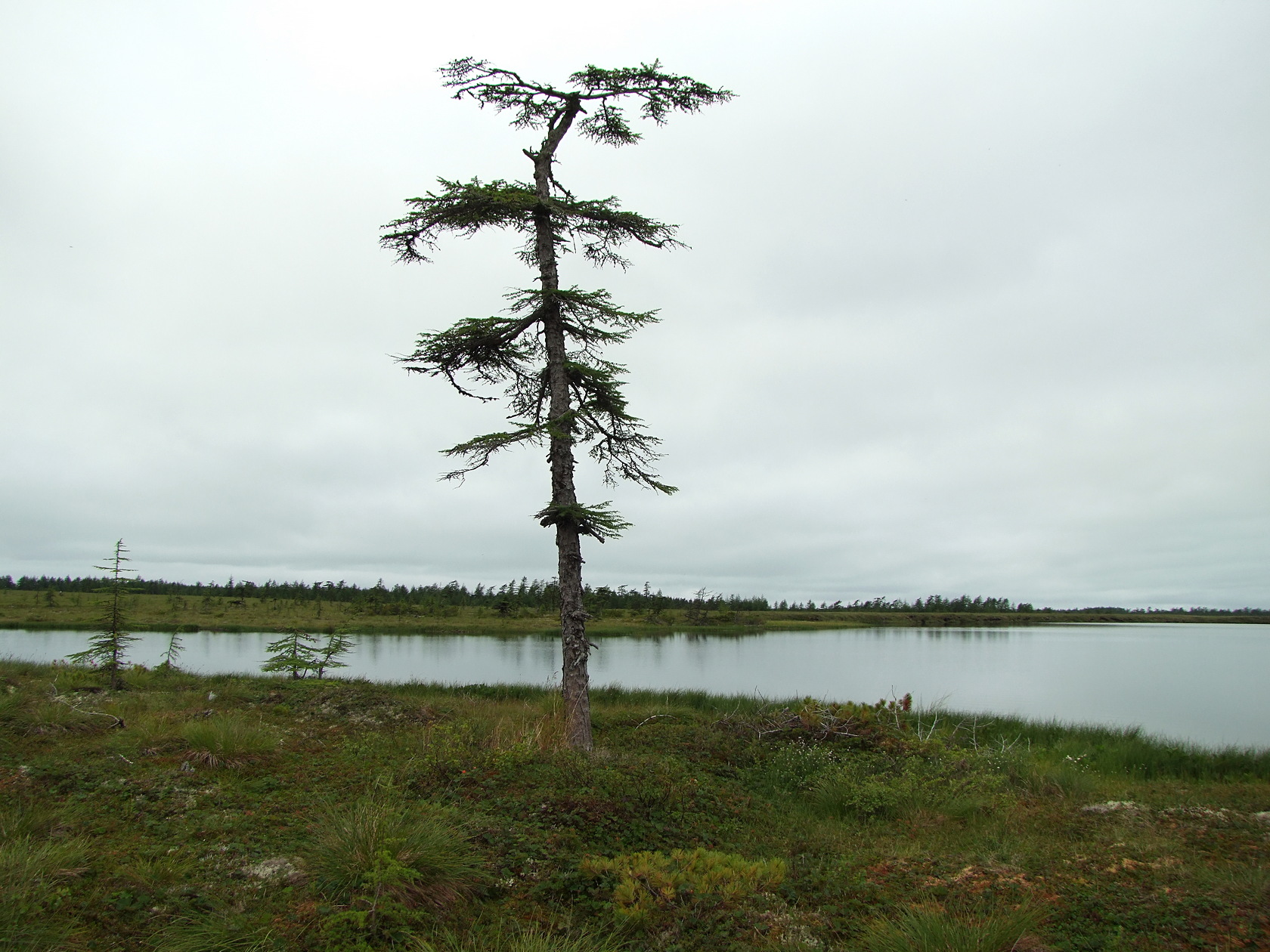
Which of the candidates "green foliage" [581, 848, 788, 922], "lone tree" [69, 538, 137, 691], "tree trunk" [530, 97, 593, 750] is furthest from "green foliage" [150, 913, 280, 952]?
"lone tree" [69, 538, 137, 691]

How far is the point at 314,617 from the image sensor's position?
62.4m

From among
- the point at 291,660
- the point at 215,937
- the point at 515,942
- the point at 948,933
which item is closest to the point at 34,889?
→ the point at 215,937

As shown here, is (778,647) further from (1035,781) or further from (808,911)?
(808,911)

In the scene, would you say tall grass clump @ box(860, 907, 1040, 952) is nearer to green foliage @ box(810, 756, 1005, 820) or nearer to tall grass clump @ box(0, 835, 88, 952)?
green foliage @ box(810, 756, 1005, 820)

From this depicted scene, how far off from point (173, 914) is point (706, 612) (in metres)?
86.5

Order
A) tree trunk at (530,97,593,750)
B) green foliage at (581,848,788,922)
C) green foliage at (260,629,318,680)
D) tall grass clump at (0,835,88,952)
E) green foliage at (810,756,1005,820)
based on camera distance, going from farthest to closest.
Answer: green foliage at (260,629,318,680) → tree trunk at (530,97,593,750) → green foliage at (810,756,1005,820) → green foliage at (581,848,788,922) → tall grass clump at (0,835,88,952)

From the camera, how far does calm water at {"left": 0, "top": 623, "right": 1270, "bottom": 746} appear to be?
22.0 m

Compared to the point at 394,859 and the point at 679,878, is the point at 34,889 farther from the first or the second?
the point at 679,878

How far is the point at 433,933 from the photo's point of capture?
388cm

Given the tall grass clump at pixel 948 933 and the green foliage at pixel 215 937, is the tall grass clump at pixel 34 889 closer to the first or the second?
the green foliage at pixel 215 937

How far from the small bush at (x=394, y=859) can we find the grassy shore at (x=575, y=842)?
0.06 feet

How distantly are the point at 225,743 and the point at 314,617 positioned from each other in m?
61.5

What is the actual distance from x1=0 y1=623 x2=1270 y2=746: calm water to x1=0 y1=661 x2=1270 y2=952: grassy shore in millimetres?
10461

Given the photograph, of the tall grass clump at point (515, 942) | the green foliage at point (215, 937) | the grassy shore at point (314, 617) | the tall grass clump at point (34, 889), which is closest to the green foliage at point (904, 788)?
the tall grass clump at point (515, 942)
